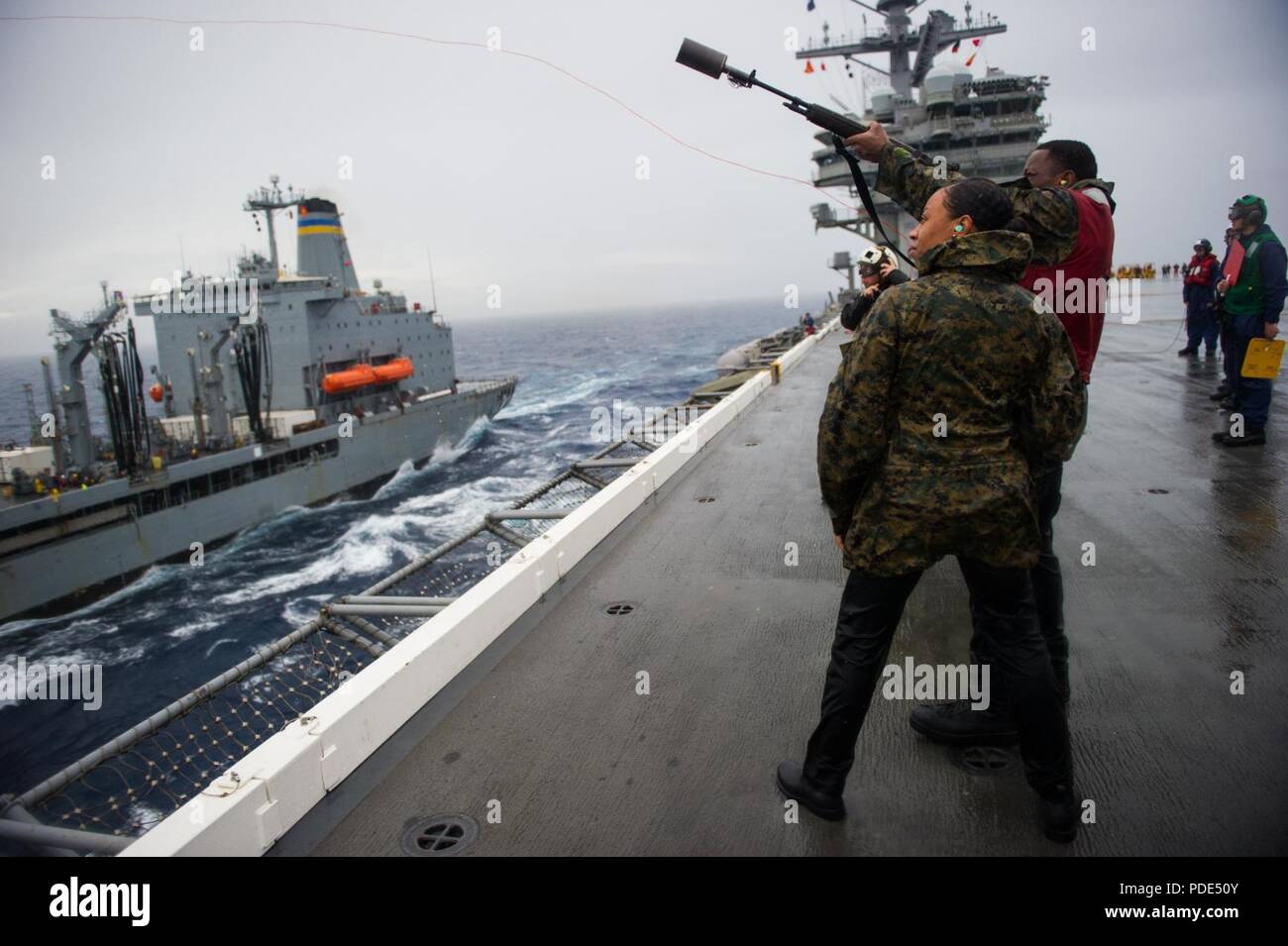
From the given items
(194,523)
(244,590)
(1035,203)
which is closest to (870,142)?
(1035,203)

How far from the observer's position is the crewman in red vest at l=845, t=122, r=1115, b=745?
2846 millimetres

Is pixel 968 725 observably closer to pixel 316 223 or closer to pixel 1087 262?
pixel 1087 262

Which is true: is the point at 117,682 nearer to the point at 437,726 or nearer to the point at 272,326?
the point at 437,726

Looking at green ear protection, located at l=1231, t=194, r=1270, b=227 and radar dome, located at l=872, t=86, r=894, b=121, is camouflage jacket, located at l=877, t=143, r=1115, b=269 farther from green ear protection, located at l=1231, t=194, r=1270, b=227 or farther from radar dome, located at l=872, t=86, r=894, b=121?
radar dome, located at l=872, t=86, r=894, b=121

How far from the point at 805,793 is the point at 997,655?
30.9 inches

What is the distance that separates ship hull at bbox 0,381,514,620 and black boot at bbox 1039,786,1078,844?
2382 cm

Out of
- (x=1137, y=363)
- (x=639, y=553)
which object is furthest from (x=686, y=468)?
(x=1137, y=363)

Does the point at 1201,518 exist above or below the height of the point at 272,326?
below

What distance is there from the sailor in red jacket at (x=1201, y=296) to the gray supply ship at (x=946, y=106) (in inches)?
671

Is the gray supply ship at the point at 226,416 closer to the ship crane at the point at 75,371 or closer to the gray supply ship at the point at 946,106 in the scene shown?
the ship crane at the point at 75,371

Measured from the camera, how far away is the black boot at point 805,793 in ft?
8.35

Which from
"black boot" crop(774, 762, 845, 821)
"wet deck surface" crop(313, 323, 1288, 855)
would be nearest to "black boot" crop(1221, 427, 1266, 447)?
Result: "wet deck surface" crop(313, 323, 1288, 855)

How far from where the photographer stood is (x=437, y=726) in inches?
129
